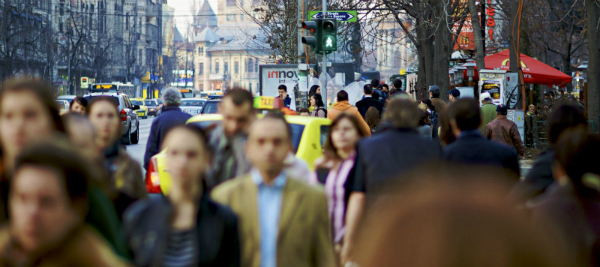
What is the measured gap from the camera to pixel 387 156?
17.0ft

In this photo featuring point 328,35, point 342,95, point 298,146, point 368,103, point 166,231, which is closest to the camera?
point 166,231

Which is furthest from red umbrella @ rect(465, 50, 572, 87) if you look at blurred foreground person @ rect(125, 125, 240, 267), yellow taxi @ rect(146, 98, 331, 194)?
blurred foreground person @ rect(125, 125, 240, 267)

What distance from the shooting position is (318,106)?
15375mm

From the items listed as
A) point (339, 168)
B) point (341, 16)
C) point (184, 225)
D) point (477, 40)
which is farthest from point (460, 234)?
point (477, 40)

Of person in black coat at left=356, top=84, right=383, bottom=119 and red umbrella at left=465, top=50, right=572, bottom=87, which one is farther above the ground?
red umbrella at left=465, top=50, right=572, bottom=87

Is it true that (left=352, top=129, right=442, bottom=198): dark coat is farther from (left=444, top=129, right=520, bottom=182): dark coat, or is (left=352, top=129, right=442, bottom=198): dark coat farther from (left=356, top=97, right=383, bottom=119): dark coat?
(left=356, top=97, right=383, bottom=119): dark coat

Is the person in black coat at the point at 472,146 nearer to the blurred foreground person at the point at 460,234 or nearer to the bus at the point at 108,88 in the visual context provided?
the blurred foreground person at the point at 460,234

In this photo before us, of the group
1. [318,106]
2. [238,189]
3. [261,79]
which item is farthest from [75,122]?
[261,79]

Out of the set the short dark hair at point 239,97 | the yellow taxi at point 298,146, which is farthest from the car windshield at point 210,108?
the short dark hair at point 239,97

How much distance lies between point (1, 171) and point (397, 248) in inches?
86.8

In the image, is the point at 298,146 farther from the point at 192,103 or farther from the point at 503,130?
the point at 192,103

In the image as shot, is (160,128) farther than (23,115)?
Yes

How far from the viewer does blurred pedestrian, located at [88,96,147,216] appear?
4.34 m

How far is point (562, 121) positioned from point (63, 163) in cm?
357
